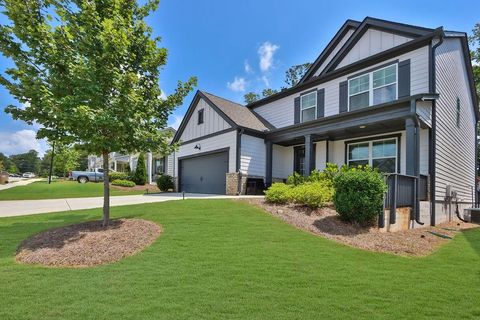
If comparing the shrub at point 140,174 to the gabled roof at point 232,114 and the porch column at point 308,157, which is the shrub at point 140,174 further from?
the porch column at point 308,157

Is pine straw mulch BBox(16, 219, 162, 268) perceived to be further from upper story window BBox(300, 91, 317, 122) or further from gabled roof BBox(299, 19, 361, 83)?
gabled roof BBox(299, 19, 361, 83)

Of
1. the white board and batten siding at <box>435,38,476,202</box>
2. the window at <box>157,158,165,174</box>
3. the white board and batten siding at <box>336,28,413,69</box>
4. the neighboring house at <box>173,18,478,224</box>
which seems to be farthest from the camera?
the window at <box>157,158,165,174</box>

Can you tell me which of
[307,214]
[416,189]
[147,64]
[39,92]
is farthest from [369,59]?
[39,92]

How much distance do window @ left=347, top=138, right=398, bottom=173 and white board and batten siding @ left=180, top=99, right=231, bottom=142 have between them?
6043 millimetres

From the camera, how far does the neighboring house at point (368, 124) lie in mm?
9062

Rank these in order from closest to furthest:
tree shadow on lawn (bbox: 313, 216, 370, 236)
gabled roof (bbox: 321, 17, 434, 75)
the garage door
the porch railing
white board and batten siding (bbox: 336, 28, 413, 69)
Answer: tree shadow on lawn (bbox: 313, 216, 370, 236), the porch railing, gabled roof (bbox: 321, 17, 434, 75), white board and batten siding (bbox: 336, 28, 413, 69), the garage door

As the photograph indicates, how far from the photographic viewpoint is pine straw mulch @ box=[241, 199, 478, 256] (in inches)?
212

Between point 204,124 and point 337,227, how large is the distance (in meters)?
11.1

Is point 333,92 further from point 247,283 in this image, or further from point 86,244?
point 86,244

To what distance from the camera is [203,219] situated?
6.76 metres

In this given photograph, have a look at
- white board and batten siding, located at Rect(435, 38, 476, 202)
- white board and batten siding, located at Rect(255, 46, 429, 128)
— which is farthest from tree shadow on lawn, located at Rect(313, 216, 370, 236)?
white board and batten siding, located at Rect(255, 46, 429, 128)

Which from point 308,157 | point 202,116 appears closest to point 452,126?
point 308,157

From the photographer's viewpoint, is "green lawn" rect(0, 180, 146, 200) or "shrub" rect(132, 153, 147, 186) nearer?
"green lawn" rect(0, 180, 146, 200)

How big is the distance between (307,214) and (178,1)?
31.2 ft
